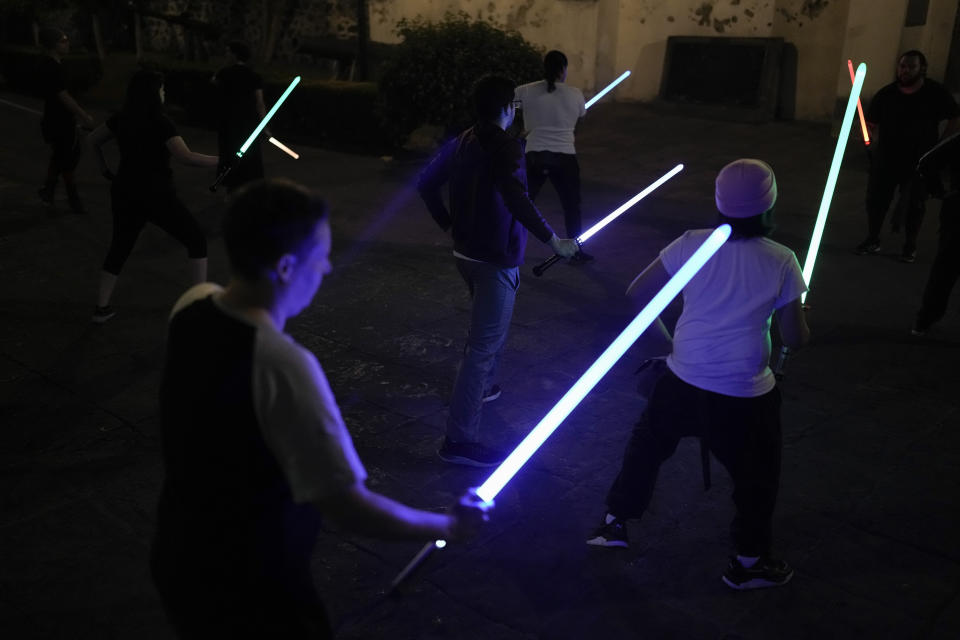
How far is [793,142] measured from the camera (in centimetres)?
1255

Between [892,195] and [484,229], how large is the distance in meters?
5.22

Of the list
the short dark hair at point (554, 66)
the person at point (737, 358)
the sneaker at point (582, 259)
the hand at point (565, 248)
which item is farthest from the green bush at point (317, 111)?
the person at point (737, 358)

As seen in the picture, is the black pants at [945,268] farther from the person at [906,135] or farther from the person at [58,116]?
the person at [58,116]

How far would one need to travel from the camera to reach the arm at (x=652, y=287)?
3.39m

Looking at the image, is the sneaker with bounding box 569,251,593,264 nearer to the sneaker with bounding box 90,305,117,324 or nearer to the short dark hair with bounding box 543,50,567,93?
the short dark hair with bounding box 543,50,567,93

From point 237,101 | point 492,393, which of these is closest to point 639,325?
point 492,393

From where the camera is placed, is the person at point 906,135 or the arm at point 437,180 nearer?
the arm at point 437,180

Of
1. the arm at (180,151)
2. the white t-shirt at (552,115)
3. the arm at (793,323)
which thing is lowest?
the arm at (793,323)


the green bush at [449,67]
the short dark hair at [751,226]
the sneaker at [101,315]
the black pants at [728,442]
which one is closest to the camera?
the short dark hair at [751,226]

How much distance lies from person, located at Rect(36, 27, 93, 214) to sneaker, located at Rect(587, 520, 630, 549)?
273 inches

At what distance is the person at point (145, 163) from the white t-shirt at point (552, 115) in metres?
2.84

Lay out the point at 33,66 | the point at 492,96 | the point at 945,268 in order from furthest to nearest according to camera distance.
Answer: the point at 33,66, the point at 945,268, the point at 492,96

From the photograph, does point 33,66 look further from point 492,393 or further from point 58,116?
point 492,393

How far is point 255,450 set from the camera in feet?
6.02
